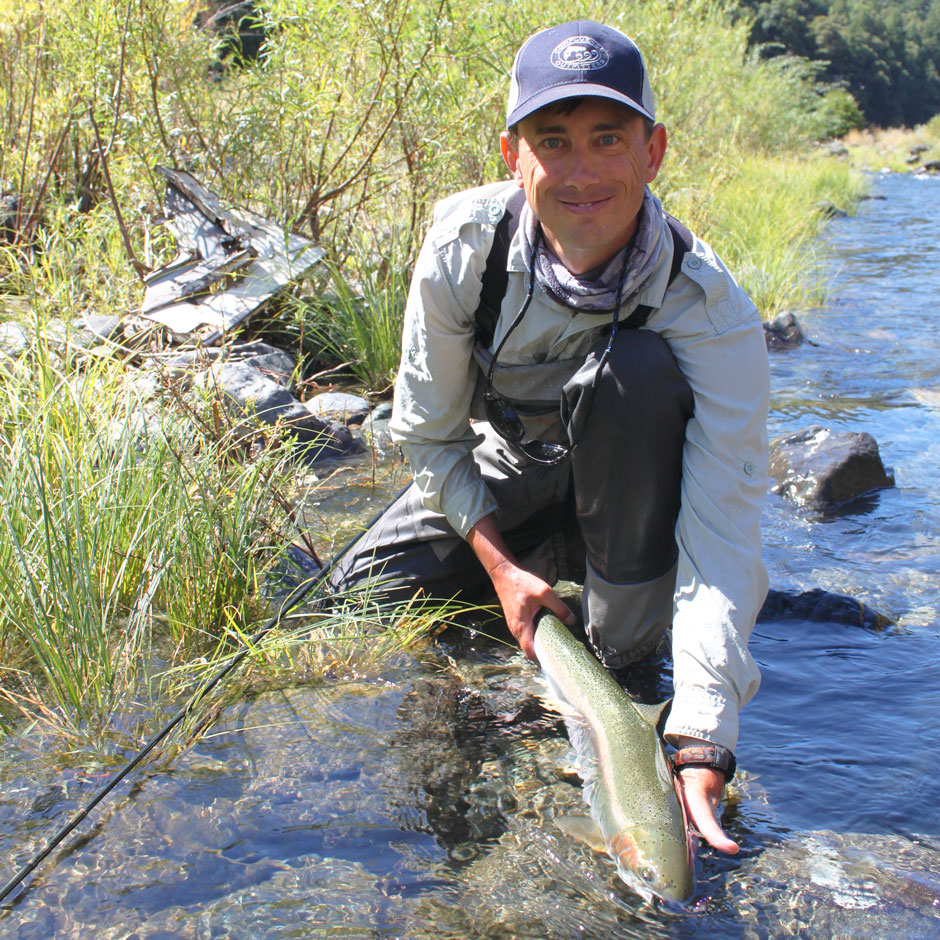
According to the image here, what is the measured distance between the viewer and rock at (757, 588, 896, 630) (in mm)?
3709

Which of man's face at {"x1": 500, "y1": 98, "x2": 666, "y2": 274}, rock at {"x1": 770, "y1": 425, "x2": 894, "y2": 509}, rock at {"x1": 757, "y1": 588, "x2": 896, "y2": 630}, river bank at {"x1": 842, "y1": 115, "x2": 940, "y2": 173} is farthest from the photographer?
river bank at {"x1": 842, "y1": 115, "x2": 940, "y2": 173}

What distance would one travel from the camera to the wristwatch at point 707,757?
7.63 feet

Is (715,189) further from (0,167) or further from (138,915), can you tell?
(138,915)

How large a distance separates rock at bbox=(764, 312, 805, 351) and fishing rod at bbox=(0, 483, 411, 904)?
18.7ft

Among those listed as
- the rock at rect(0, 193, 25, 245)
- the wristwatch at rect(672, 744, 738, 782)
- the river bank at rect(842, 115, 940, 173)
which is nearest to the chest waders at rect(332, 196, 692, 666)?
the wristwatch at rect(672, 744, 738, 782)

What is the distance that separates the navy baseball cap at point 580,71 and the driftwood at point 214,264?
318 centimetres

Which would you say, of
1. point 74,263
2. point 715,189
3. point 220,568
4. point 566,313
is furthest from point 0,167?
point 715,189

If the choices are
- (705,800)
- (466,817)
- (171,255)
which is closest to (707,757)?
(705,800)

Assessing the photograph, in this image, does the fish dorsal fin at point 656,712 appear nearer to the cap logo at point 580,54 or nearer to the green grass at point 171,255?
the green grass at point 171,255

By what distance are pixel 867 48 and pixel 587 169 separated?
80360mm

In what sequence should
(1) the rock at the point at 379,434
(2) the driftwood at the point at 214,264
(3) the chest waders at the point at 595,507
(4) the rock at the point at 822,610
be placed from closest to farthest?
(3) the chest waders at the point at 595,507 < (4) the rock at the point at 822,610 < (1) the rock at the point at 379,434 < (2) the driftwood at the point at 214,264

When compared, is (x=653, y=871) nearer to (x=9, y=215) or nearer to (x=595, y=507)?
(x=595, y=507)

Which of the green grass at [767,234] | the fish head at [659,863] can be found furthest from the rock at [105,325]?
the green grass at [767,234]

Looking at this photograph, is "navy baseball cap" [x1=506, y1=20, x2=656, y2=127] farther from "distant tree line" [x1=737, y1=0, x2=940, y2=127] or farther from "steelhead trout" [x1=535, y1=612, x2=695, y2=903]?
"distant tree line" [x1=737, y1=0, x2=940, y2=127]
